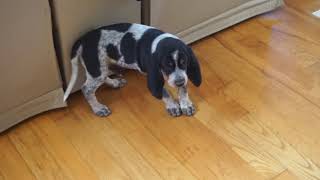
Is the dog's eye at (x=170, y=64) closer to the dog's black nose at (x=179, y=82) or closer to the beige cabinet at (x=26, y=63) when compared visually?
the dog's black nose at (x=179, y=82)

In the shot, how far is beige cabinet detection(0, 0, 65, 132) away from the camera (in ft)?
4.22

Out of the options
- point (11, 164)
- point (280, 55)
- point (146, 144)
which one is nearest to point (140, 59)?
point (146, 144)

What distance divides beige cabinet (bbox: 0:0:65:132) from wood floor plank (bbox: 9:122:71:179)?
43 millimetres

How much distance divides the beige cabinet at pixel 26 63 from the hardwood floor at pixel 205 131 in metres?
0.07

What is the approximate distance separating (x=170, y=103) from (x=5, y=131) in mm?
551

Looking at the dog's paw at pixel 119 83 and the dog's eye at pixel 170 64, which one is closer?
the dog's eye at pixel 170 64

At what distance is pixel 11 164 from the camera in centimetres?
141

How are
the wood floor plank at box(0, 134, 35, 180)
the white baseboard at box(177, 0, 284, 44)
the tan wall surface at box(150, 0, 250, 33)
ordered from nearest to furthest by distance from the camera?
the wood floor plank at box(0, 134, 35, 180)
the tan wall surface at box(150, 0, 250, 33)
the white baseboard at box(177, 0, 284, 44)

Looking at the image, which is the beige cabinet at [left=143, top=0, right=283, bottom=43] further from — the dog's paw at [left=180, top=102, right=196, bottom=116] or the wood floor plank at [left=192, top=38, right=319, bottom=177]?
the dog's paw at [left=180, top=102, right=196, bottom=116]

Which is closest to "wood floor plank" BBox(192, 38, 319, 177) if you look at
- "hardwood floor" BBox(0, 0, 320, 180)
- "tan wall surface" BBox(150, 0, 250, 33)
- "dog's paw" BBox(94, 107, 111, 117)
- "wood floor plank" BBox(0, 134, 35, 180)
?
"hardwood floor" BBox(0, 0, 320, 180)

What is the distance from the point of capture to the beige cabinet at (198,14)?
161 cm

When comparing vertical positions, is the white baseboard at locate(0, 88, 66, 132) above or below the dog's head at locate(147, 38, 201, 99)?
below

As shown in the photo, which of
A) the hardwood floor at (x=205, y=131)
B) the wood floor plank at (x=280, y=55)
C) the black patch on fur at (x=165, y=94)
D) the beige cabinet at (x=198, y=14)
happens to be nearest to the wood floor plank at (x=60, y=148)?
the hardwood floor at (x=205, y=131)

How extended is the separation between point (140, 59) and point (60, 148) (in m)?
0.38
